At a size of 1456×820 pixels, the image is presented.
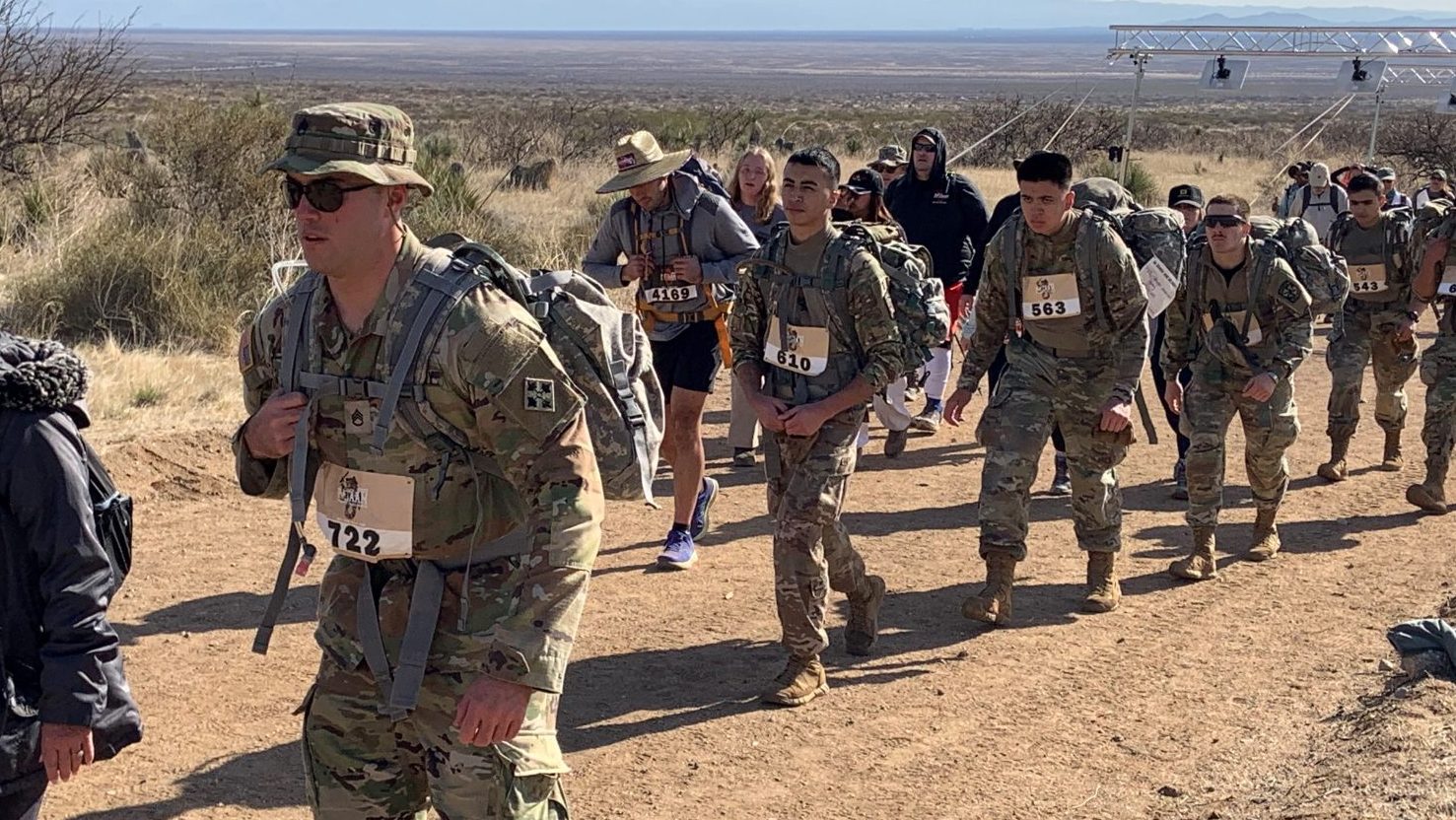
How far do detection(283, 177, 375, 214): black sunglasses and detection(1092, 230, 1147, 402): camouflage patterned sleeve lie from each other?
14.5 ft

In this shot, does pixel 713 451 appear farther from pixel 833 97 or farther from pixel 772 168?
pixel 833 97

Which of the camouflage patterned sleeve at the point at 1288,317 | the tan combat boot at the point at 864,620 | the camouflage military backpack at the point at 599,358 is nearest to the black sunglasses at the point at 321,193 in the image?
the camouflage military backpack at the point at 599,358

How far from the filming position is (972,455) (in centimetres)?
1092

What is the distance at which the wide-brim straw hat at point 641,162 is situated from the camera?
290 inches

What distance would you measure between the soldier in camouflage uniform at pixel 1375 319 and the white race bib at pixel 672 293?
16.4 feet

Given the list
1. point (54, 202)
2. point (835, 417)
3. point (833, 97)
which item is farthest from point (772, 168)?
point (833, 97)

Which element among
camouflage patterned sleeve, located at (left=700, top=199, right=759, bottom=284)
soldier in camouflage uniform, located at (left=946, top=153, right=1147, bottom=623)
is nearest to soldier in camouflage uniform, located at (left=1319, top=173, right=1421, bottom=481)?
soldier in camouflage uniform, located at (left=946, top=153, right=1147, bottom=623)

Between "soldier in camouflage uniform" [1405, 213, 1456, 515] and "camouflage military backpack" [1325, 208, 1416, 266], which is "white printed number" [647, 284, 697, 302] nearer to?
"soldier in camouflage uniform" [1405, 213, 1456, 515]

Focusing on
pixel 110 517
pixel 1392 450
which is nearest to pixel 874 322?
pixel 110 517

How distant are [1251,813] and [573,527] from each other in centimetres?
288

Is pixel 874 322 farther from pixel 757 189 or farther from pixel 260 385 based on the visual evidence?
pixel 757 189

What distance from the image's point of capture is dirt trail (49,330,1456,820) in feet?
17.6

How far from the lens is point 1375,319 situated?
10789 millimetres

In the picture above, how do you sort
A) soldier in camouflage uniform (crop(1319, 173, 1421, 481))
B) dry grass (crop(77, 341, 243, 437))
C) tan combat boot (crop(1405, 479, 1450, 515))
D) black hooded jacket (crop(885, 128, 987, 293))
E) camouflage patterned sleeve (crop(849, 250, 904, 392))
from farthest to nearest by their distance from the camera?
soldier in camouflage uniform (crop(1319, 173, 1421, 481)) < black hooded jacket (crop(885, 128, 987, 293)) < dry grass (crop(77, 341, 243, 437)) < tan combat boot (crop(1405, 479, 1450, 515)) < camouflage patterned sleeve (crop(849, 250, 904, 392))
